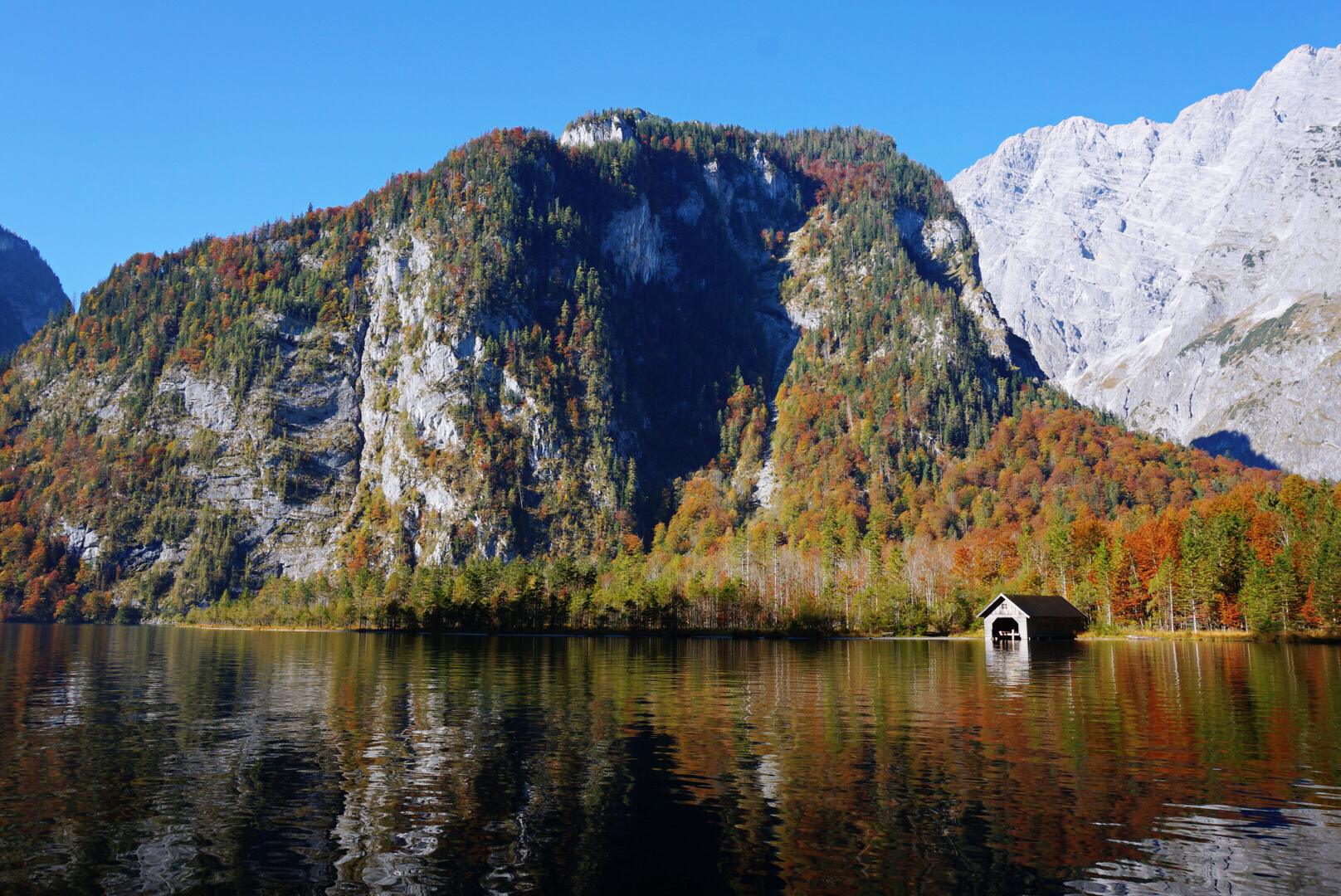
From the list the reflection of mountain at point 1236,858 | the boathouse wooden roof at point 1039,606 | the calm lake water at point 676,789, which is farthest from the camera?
the boathouse wooden roof at point 1039,606

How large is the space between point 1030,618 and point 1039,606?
17.1 ft

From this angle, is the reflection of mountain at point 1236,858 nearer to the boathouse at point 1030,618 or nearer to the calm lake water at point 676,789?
the calm lake water at point 676,789

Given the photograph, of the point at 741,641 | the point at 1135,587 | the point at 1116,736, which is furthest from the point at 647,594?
the point at 1116,736

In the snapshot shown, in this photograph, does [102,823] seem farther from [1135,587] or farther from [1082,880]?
[1135,587]

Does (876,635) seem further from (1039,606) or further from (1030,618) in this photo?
(1030,618)

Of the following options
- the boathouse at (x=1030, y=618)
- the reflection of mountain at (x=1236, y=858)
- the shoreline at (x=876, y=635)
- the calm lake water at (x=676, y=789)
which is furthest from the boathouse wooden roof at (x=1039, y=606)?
the reflection of mountain at (x=1236, y=858)

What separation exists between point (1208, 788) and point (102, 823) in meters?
31.9

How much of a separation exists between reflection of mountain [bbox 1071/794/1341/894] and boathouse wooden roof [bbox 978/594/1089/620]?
10915 centimetres

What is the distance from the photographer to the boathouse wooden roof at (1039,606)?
12912cm

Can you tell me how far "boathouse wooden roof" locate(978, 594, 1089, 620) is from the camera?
129 m

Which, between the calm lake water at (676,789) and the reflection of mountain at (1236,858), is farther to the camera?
the calm lake water at (676,789)

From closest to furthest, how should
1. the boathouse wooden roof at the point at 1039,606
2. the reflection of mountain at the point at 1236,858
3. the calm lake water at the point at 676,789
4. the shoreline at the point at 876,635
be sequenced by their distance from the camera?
the reflection of mountain at the point at 1236,858
the calm lake water at the point at 676,789
the shoreline at the point at 876,635
the boathouse wooden roof at the point at 1039,606

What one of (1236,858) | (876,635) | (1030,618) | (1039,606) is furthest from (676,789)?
(876,635)

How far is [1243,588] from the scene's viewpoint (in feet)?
400
